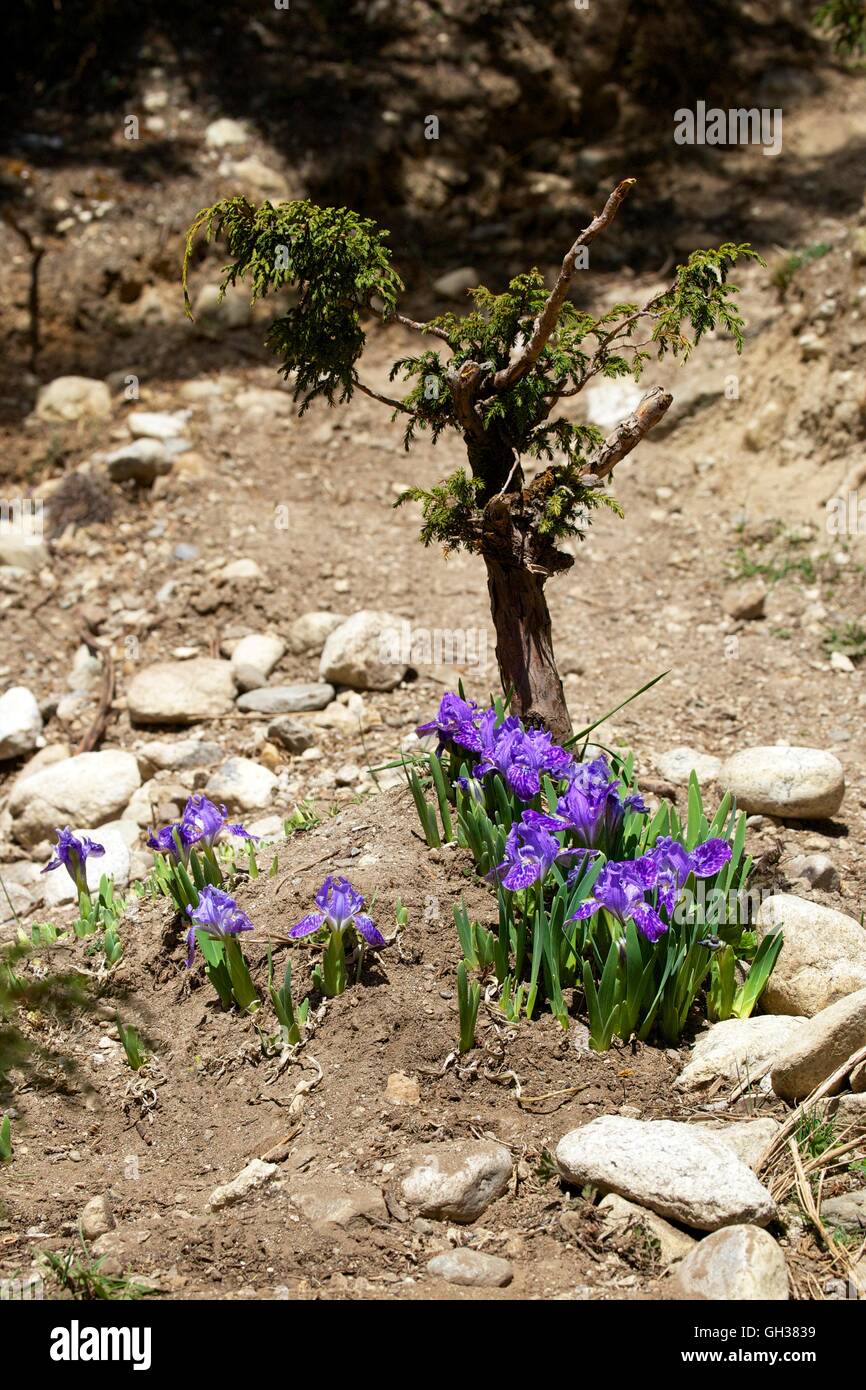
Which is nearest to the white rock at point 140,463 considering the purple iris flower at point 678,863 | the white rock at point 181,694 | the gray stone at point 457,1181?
the white rock at point 181,694

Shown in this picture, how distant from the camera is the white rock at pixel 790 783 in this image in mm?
3600

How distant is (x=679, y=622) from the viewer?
5281 mm

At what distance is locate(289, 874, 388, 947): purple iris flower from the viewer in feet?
8.64

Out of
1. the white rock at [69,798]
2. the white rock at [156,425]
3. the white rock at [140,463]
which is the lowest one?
the white rock at [69,798]

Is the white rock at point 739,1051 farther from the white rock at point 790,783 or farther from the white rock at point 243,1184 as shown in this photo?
the white rock at point 790,783

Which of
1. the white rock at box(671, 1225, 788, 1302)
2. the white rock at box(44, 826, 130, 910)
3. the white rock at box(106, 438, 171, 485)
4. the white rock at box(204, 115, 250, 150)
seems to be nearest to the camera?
the white rock at box(671, 1225, 788, 1302)

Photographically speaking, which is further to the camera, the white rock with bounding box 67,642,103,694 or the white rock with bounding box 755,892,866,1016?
the white rock with bounding box 67,642,103,694

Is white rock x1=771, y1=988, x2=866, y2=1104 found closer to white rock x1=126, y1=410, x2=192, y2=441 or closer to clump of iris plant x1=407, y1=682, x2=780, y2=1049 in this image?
clump of iris plant x1=407, y1=682, x2=780, y2=1049

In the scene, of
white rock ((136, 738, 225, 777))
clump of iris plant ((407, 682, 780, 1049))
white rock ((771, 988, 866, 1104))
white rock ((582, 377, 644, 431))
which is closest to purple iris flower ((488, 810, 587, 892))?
clump of iris plant ((407, 682, 780, 1049))

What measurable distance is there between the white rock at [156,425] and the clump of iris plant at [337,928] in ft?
14.1

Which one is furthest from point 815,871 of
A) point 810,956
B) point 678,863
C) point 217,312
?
point 217,312

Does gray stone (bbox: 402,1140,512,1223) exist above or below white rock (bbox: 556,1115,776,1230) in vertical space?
below

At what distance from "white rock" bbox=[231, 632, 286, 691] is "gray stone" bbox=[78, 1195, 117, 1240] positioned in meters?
2.81

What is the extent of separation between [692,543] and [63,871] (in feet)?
11.1
